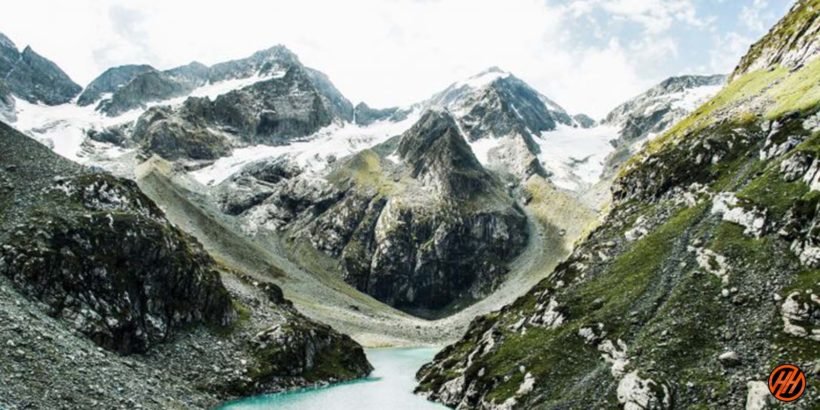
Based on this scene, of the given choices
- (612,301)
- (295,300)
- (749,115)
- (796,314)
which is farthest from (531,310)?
(295,300)

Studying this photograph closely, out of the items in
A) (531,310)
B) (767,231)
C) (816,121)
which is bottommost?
(531,310)

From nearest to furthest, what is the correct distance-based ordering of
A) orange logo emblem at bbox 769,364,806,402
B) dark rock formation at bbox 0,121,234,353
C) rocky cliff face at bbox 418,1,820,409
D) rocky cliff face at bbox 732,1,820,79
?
1. orange logo emblem at bbox 769,364,806,402
2. rocky cliff face at bbox 418,1,820,409
3. dark rock formation at bbox 0,121,234,353
4. rocky cliff face at bbox 732,1,820,79

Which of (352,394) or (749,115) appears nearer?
(352,394)

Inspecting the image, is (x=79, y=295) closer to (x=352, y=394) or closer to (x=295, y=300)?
(x=352, y=394)

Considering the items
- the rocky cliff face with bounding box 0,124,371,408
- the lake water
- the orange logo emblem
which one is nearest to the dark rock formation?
the rocky cliff face with bounding box 0,124,371,408

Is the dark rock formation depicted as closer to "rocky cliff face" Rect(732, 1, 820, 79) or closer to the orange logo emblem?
the orange logo emblem

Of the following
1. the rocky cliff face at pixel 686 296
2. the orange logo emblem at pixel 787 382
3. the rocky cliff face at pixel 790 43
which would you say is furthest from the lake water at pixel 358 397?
the rocky cliff face at pixel 790 43

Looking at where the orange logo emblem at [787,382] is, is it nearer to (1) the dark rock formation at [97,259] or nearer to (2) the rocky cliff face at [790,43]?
(1) the dark rock formation at [97,259]

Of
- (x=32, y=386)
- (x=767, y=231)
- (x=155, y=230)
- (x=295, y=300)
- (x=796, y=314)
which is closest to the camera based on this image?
(x=32, y=386)
